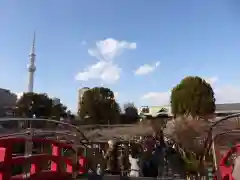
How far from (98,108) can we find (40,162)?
131ft

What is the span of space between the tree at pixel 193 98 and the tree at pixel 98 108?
11374 mm

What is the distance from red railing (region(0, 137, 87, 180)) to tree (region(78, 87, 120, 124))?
123 ft

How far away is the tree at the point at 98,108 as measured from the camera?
47.3 metres

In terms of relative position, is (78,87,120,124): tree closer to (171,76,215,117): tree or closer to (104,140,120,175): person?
(171,76,215,117): tree

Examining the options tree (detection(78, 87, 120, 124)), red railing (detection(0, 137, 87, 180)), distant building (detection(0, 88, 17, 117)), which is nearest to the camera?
red railing (detection(0, 137, 87, 180))

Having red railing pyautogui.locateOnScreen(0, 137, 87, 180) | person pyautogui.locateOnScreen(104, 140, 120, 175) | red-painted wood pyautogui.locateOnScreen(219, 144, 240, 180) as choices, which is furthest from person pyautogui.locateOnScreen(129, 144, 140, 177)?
red-painted wood pyautogui.locateOnScreen(219, 144, 240, 180)

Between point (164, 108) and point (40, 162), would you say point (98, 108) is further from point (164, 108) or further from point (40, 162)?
point (164, 108)

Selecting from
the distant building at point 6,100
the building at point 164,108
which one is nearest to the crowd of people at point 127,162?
the distant building at point 6,100

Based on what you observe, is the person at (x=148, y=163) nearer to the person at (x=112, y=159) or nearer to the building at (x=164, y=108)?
the person at (x=112, y=159)

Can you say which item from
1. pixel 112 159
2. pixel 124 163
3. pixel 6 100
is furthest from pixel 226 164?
pixel 6 100

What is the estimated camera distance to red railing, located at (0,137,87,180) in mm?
5766

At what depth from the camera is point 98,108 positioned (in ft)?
156

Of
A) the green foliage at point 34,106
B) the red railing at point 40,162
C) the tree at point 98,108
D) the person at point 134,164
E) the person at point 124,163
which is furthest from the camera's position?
the green foliage at point 34,106

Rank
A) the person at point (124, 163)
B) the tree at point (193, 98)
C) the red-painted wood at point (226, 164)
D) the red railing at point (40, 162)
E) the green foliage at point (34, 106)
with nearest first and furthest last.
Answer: the red railing at point (40, 162), the red-painted wood at point (226, 164), the person at point (124, 163), the tree at point (193, 98), the green foliage at point (34, 106)
